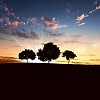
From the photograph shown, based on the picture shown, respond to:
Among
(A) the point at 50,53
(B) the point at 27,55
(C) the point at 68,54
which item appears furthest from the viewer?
(B) the point at 27,55

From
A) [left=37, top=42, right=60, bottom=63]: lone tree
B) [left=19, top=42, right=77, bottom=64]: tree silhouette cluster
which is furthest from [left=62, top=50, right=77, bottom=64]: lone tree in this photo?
[left=37, top=42, right=60, bottom=63]: lone tree

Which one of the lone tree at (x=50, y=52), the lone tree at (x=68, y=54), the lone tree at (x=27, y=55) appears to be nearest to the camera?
the lone tree at (x=50, y=52)

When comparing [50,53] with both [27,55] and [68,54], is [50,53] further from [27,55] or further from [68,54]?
[27,55]
